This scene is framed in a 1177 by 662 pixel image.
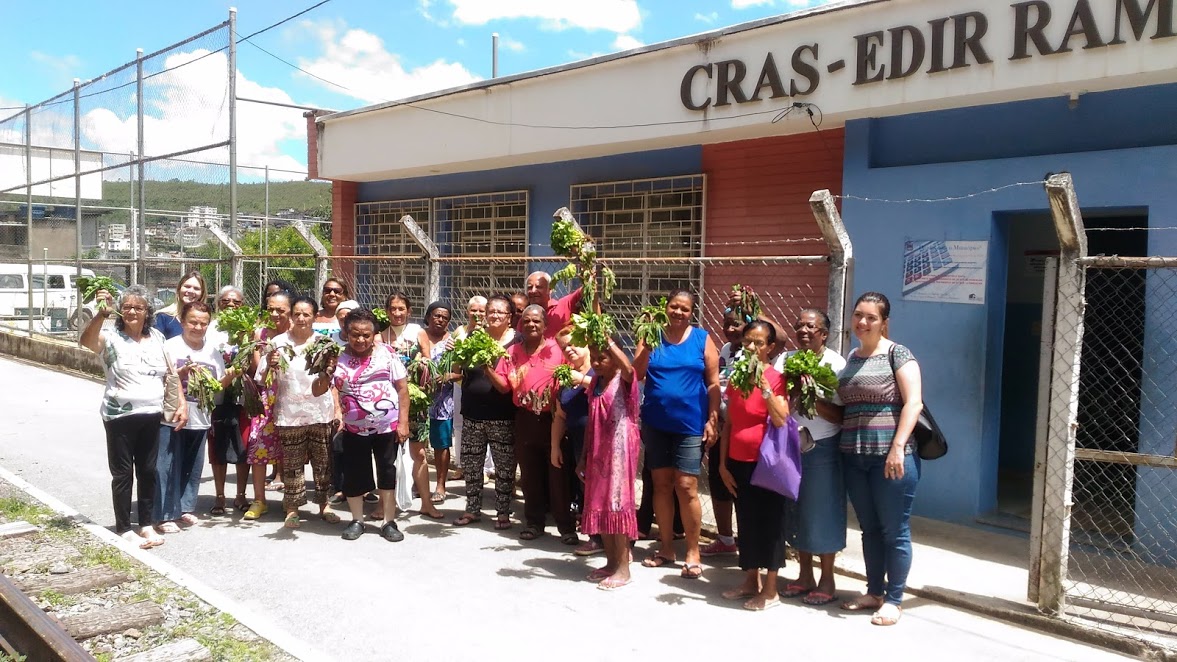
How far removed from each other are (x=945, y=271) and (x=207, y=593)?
5377 mm

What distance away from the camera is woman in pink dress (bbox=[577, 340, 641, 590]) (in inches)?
203

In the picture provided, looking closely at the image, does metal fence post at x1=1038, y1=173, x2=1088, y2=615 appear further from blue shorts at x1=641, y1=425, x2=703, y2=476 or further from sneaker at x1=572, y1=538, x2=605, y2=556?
sneaker at x1=572, y1=538, x2=605, y2=556

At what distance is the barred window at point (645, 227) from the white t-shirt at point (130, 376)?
4.39m

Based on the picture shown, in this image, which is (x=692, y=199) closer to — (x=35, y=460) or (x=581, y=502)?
(x=581, y=502)

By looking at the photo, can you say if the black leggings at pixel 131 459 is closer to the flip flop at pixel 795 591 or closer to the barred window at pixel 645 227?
the flip flop at pixel 795 591

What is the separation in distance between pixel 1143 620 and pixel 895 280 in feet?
9.74

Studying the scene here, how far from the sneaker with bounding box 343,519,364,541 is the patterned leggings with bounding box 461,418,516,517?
815mm

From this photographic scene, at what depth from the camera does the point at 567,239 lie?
5703mm

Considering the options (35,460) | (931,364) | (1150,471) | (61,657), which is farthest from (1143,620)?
(35,460)

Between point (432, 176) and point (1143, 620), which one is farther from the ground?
point (432, 176)

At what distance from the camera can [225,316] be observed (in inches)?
252

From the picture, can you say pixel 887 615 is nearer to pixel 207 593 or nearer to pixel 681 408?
pixel 681 408

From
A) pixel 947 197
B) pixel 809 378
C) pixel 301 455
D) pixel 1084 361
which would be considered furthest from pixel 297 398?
pixel 1084 361

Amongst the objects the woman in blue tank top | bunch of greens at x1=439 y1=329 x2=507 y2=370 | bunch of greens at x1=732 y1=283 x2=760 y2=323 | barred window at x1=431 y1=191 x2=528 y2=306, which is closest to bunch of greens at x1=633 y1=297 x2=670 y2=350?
the woman in blue tank top
